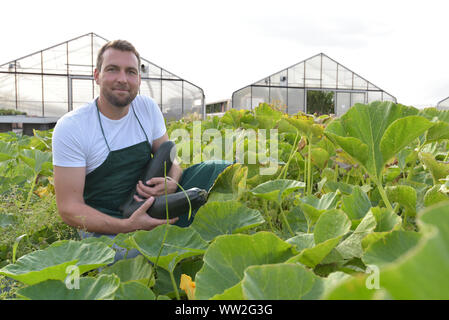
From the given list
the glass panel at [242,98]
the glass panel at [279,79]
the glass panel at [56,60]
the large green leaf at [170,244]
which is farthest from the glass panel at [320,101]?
the large green leaf at [170,244]

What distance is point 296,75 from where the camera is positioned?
1286 cm

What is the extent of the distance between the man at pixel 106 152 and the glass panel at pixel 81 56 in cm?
1018

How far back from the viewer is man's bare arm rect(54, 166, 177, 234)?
1.18m

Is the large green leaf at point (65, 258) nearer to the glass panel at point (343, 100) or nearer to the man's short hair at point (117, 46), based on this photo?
the man's short hair at point (117, 46)

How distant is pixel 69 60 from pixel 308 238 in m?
11.6

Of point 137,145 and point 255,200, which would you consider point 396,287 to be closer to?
point 255,200

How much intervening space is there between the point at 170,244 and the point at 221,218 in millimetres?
118

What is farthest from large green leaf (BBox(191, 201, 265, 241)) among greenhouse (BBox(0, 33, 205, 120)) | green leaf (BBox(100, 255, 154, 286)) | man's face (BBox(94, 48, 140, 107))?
greenhouse (BBox(0, 33, 205, 120))

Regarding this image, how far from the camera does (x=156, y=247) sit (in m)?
0.51

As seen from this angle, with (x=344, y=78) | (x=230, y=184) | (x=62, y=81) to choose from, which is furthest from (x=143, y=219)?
(x=344, y=78)

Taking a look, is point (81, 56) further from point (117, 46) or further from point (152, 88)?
point (117, 46)

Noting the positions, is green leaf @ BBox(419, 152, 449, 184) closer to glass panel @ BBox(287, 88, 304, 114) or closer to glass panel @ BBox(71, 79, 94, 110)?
glass panel @ BBox(71, 79, 94, 110)

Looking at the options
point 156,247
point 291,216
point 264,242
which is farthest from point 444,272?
point 291,216

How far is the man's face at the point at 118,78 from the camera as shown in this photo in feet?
4.64
